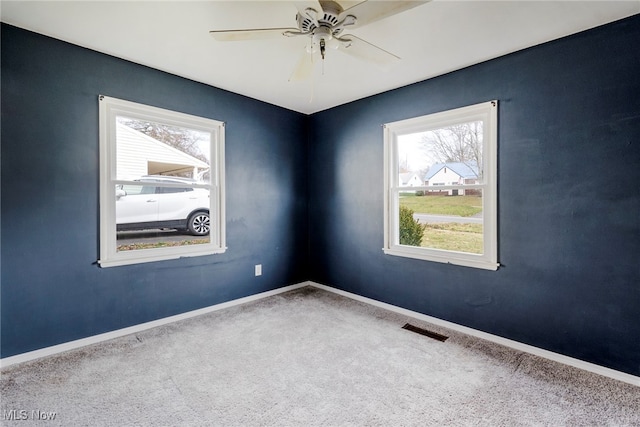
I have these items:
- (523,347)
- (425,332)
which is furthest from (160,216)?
(523,347)

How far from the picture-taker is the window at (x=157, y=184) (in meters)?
2.52

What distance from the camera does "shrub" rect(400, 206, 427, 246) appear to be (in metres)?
3.14

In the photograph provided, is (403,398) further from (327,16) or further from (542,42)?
(542,42)

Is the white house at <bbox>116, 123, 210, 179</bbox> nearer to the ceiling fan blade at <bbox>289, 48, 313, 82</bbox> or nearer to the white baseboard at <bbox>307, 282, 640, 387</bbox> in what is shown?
the ceiling fan blade at <bbox>289, 48, 313, 82</bbox>

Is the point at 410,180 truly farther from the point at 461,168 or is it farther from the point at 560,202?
the point at 560,202

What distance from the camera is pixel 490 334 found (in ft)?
8.37

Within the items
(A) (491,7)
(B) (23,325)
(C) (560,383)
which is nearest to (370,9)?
(A) (491,7)

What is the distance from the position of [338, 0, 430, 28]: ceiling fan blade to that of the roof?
168cm

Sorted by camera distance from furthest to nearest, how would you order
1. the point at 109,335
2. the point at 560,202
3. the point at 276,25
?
the point at 109,335 → the point at 560,202 → the point at 276,25

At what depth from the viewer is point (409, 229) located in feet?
10.6

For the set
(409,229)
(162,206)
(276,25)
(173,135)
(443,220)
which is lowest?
(409,229)

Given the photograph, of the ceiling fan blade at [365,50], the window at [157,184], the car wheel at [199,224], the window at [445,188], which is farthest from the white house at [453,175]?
the car wheel at [199,224]

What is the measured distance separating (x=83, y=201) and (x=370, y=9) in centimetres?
254

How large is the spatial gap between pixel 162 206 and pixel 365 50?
7.54ft
